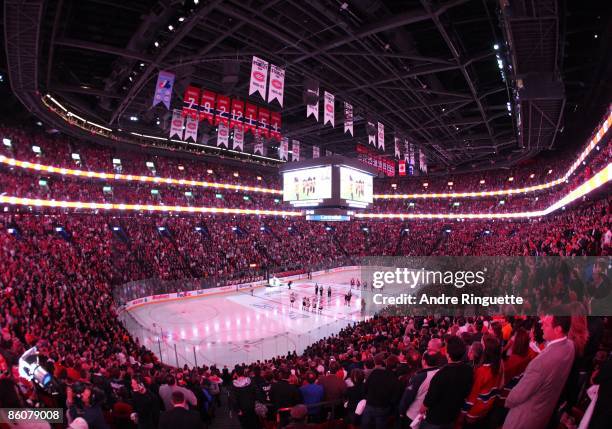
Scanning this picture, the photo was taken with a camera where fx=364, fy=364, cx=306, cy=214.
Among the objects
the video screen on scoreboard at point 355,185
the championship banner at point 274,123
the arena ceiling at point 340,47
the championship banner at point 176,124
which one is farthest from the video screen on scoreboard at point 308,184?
the championship banner at point 176,124

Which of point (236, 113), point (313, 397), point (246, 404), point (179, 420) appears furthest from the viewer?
point (236, 113)

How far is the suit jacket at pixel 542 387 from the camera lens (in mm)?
2871

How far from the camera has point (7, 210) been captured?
25500 mm

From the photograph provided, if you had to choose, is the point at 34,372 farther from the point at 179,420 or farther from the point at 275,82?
the point at 275,82

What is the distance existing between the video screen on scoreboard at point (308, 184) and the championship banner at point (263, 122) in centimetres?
284

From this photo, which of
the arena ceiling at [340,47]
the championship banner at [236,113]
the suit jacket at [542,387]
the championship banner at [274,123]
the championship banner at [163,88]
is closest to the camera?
the suit jacket at [542,387]

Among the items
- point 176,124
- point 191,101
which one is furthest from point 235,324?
point 191,101

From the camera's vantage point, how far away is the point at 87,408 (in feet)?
14.5

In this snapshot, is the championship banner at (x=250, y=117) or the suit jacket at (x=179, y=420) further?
the championship banner at (x=250, y=117)

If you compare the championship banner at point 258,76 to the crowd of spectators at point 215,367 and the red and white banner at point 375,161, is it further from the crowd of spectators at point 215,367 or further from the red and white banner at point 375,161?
the red and white banner at point 375,161

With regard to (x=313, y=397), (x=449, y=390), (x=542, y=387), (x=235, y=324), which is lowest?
(x=235, y=324)

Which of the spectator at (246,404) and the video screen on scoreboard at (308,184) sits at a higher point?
the video screen on scoreboard at (308,184)

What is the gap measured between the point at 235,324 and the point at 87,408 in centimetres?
1690

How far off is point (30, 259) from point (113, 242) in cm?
976
